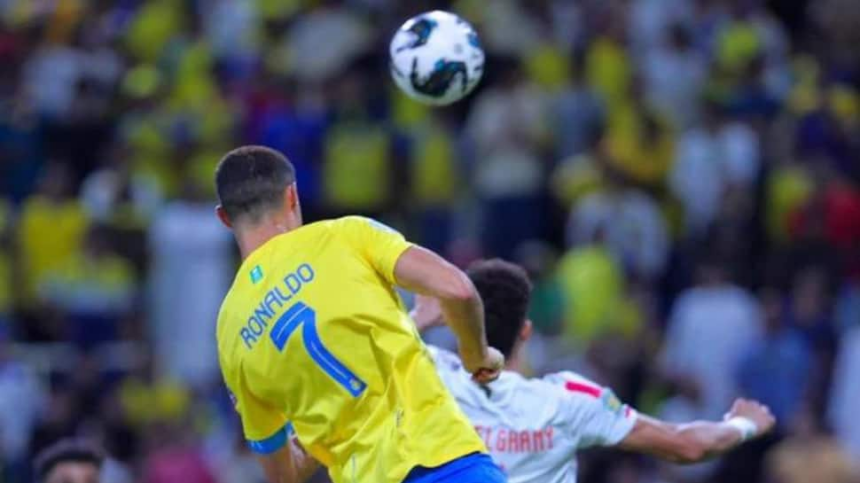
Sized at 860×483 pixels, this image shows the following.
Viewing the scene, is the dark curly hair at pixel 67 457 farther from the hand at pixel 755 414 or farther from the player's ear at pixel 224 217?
the hand at pixel 755 414

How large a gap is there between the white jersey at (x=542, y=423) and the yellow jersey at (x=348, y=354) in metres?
0.92

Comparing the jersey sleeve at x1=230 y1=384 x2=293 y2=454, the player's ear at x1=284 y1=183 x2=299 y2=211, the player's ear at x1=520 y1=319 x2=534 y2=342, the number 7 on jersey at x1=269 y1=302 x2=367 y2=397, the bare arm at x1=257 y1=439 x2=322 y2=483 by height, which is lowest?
the bare arm at x1=257 y1=439 x2=322 y2=483

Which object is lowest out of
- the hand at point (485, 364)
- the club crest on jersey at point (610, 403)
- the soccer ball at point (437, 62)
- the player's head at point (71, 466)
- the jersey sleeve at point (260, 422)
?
the player's head at point (71, 466)

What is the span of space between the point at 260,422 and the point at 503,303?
1090mm

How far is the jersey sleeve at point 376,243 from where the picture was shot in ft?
23.0

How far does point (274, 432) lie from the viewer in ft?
24.3

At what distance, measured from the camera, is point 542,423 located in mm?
8016

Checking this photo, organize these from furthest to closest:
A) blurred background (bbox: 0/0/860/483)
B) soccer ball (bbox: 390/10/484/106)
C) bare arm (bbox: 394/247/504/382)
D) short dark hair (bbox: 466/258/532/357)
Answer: blurred background (bbox: 0/0/860/483) → soccer ball (bbox: 390/10/484/106) → short dark hair (bbox: 466/258/532/357) → bare arm (bbox: 394/247/504/382)

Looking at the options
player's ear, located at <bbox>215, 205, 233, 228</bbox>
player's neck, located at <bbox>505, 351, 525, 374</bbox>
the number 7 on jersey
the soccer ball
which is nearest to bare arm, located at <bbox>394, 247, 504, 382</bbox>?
the number 7 on jersey

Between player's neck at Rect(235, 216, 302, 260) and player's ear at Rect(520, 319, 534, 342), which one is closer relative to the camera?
player's neck at Rect(235, 216, 302, 260)

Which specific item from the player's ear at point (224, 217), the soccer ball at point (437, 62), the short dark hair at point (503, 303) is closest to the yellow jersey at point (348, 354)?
the player's ear at point (224, 217)

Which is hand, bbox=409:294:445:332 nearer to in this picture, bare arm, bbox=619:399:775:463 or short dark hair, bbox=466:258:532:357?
short dark hair, bbox=466:258:532:357

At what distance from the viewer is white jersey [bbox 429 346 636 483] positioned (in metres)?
8.02

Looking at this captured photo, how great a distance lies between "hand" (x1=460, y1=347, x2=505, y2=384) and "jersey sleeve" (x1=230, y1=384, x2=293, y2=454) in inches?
26.2
